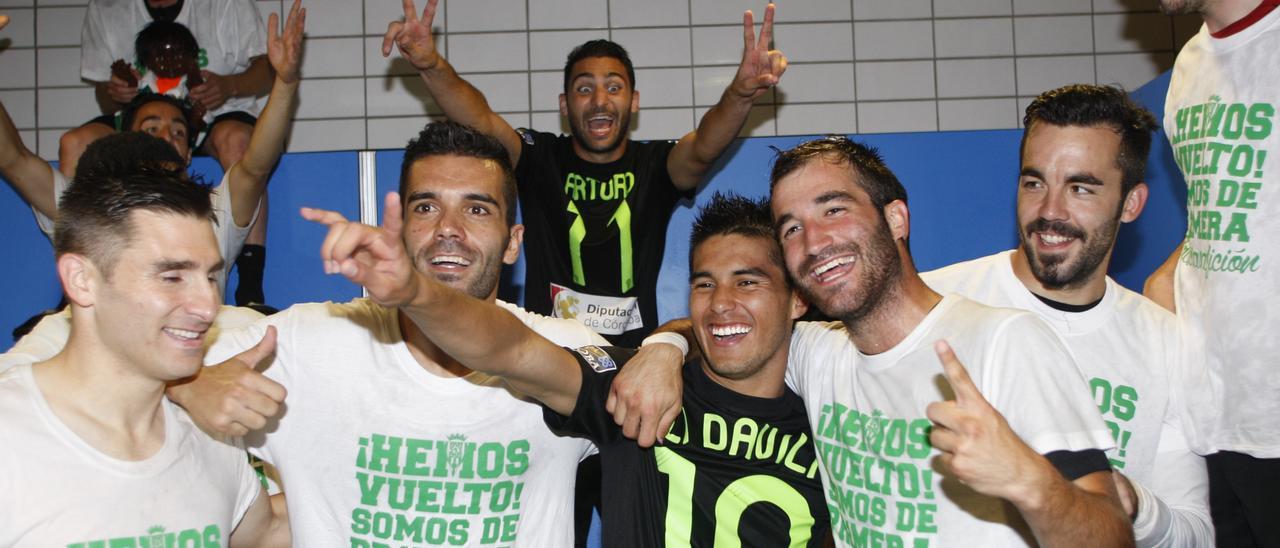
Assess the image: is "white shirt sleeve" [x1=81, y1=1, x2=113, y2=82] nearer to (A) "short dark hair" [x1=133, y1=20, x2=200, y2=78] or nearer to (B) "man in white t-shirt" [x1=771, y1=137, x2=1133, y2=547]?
(A) "short dark hair" [x1=133, y1=20, x2=200, y2=78]

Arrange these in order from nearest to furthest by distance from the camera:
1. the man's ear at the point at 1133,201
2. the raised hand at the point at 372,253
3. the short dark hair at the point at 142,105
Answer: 1. the raised hand at the point at 372,253
2. the man's ear at the point at 1133,201
3. the short dark hair at the point at 142,105

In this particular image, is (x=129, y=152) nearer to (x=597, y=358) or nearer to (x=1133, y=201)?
(x=597, y=358)

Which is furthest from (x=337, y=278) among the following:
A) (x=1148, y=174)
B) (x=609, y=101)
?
(x=1148, y=174)

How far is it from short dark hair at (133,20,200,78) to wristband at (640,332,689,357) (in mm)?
2861

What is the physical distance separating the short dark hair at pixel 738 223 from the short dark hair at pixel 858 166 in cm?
31

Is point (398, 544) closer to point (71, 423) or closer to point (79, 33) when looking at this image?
point (71, 423)

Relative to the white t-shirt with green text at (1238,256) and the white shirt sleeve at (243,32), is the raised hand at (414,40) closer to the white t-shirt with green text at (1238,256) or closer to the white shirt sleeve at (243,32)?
the white shirt sleeve at (243,32)

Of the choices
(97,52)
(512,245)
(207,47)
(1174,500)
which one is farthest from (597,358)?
(97,52)

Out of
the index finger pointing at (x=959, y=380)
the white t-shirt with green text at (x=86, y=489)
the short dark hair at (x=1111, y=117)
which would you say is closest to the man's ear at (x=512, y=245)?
the white t-shirt with green text at (x=86, y=489)

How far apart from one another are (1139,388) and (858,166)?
0.88 m

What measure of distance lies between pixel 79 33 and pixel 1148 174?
208 inches

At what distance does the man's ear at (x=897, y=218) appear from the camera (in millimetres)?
2428

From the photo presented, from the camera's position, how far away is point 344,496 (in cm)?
236

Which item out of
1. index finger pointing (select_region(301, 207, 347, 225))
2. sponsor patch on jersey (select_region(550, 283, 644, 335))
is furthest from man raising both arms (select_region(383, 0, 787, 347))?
index finger pointing (select_region(301, 207, 347, 225))
